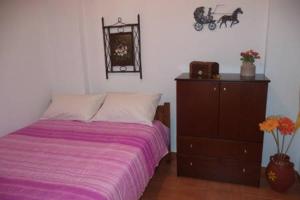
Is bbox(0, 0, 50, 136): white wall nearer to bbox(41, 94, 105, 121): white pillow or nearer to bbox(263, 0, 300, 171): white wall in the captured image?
bbox(41, 94, 105, 121): white pillow

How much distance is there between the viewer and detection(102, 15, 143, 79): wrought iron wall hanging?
9.46 ft

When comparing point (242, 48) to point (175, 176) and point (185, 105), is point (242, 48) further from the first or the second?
point (175, 176)

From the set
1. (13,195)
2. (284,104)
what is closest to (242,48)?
(284,104)

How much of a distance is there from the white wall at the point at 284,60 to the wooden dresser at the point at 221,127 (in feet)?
0.85

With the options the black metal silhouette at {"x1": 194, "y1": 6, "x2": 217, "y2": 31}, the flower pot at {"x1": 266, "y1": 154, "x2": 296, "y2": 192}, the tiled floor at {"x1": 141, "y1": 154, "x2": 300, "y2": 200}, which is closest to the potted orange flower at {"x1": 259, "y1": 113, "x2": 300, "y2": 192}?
the flower pot at {"x1": 266, "y1": 154, "x2": 296, "y2": 192}

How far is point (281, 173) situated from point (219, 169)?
0.57m

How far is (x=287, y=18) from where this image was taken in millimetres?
2352

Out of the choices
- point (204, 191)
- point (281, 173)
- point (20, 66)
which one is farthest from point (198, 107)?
point (20, 66)

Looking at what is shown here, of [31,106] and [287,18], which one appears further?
[31,106]

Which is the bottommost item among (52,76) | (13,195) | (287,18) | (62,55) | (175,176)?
(175,176)

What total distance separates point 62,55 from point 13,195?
2.12 meters

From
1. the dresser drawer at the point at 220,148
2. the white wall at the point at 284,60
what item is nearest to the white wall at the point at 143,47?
the white wall at the point at 284,60

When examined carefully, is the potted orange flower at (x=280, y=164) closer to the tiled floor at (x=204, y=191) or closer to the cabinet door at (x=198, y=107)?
the tiled floor at (x=204, y=191)

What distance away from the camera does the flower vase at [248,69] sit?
234cm
